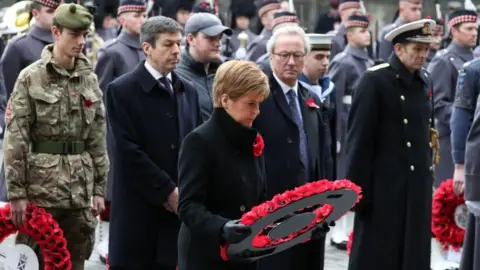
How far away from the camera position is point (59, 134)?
8445 mm

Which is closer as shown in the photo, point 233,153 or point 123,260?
point 233,153

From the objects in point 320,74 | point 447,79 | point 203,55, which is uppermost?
point 203,55

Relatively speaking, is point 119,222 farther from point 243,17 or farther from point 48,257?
point 243,17

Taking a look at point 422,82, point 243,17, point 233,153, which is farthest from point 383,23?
point 233,153

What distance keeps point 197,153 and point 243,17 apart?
→ 14.8 m

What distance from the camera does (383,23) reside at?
2669 cm

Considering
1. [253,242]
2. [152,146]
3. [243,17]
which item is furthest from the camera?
[243,17]

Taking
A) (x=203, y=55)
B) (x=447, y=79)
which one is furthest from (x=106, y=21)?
(x=203, y=55)

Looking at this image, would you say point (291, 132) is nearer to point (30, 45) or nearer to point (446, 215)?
point (30, 45)

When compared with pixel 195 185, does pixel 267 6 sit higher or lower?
lower

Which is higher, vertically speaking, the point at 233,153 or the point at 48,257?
the point at 233,153

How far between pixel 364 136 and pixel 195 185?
9.07 feet

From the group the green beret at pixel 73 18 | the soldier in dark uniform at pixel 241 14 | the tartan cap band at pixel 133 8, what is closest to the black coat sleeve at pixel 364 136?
the green beret at pixel 73 18

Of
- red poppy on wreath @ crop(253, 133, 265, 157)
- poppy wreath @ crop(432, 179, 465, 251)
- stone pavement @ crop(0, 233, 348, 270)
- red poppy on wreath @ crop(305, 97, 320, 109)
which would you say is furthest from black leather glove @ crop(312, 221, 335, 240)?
poppy wreath @ crop(432, 179, 465, 251)
